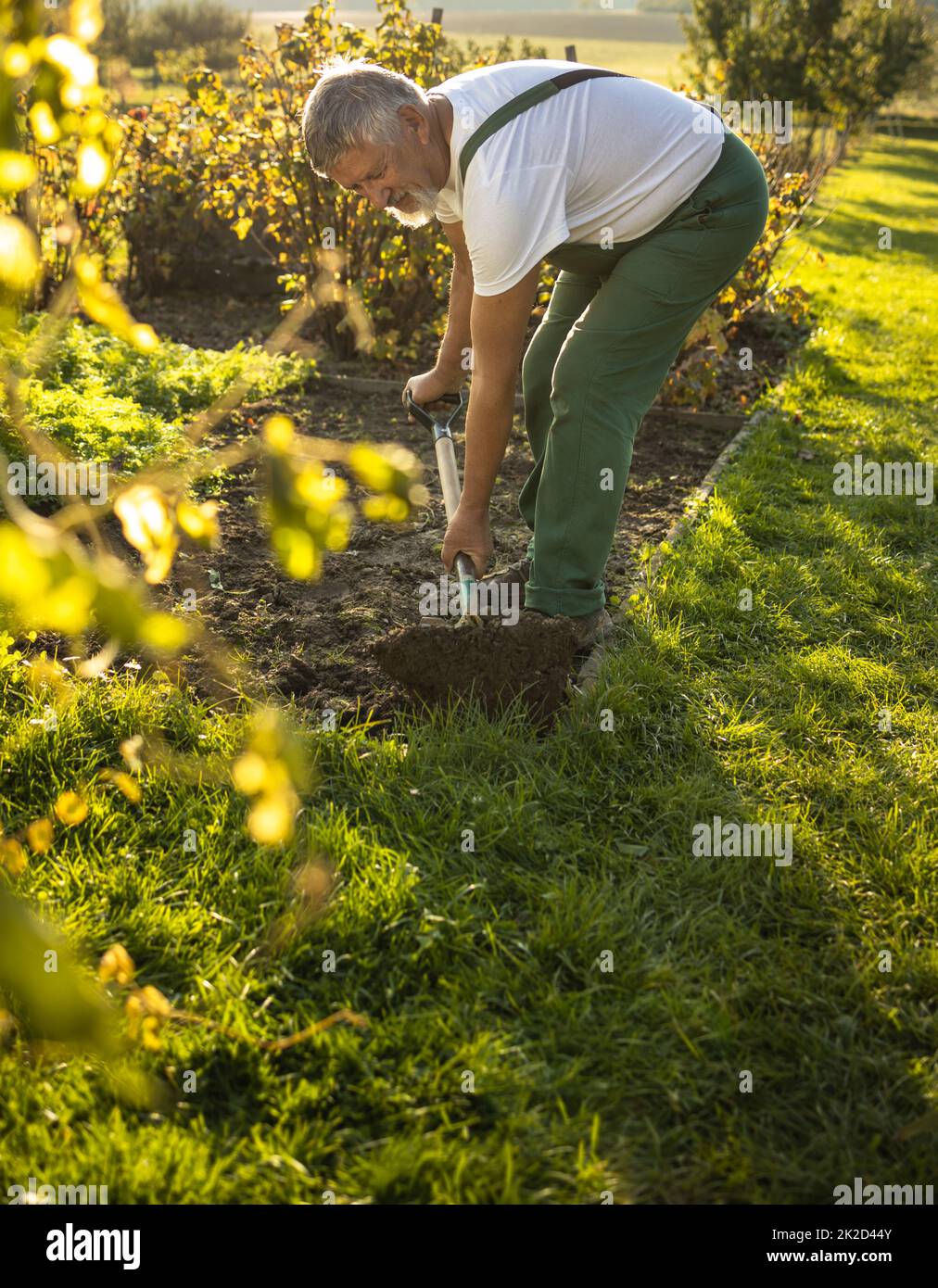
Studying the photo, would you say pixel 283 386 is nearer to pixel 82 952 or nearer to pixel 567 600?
pixel 567 600

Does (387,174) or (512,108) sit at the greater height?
(512,108)

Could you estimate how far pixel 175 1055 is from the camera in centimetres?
192

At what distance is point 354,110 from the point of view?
2.55m

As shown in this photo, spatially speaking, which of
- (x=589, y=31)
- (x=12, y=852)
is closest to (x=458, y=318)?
(x=12, y=852)

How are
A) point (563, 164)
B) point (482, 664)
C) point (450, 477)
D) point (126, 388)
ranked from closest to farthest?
1. point (563, 164)
2. point (482, 664)
3. point (450, 477)
4. point (126, 388)

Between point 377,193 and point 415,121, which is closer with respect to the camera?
point 415,121

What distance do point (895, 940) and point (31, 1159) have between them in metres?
1.80

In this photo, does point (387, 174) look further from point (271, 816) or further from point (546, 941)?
point (271, 816)

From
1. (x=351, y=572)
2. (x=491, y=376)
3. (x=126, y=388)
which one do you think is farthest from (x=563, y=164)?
(x=126, y=388)

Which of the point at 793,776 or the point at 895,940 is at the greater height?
the point at 793,776

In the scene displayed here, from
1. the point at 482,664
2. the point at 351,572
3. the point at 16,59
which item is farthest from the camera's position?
the point at 351,572

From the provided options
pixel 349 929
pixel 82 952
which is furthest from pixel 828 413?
pixel 82 952

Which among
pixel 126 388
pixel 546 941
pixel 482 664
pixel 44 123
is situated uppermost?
pixel 126 388

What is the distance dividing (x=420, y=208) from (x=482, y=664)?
136 centimetres
